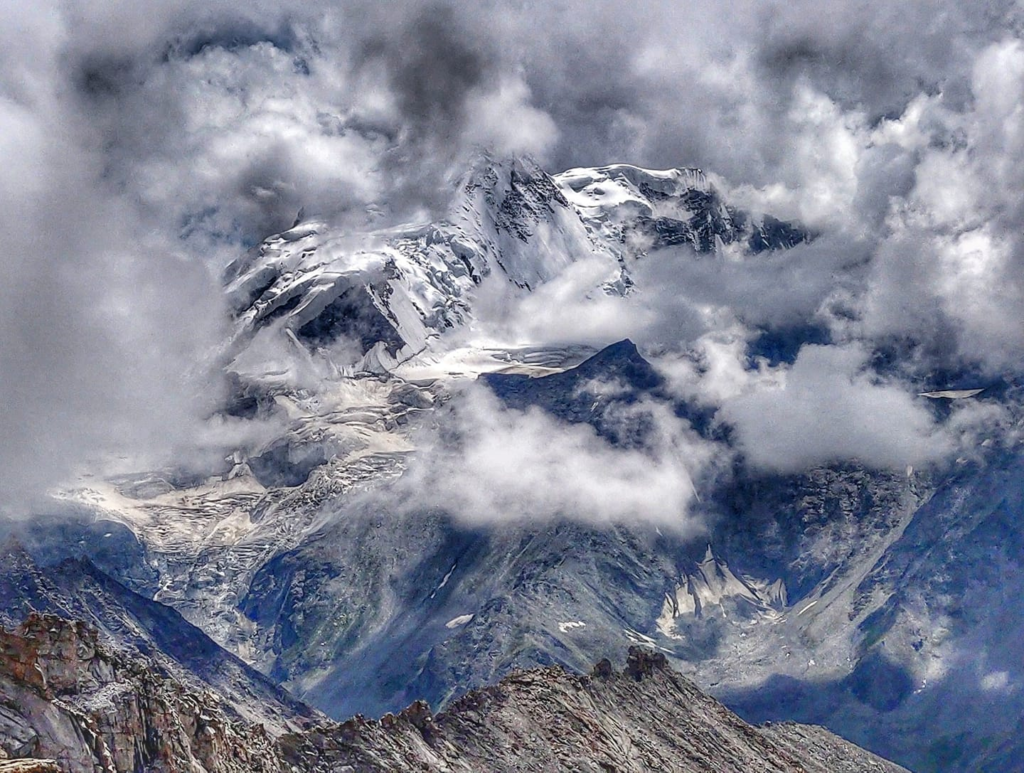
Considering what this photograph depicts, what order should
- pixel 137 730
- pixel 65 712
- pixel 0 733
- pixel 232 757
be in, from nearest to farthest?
pixel 0 733 → pixel 65 712 → pixel 137 730 → pixel 232 757

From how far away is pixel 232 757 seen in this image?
183 m

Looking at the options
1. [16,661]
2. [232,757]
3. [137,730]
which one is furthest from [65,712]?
[232,757]

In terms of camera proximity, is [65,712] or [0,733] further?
[65,712]

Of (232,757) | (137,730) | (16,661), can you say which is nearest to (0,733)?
(16,661)

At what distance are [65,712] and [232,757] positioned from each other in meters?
37.9

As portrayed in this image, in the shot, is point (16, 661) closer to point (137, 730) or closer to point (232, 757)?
point (137, 730)

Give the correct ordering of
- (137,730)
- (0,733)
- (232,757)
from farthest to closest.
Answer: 1. (232,757)
2. (137,730)
3. (0,733)

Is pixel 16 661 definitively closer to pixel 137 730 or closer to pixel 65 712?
pixel 65 712

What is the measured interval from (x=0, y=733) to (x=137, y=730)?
32.6 m

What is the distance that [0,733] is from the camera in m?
136

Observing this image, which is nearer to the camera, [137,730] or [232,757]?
[137,730]

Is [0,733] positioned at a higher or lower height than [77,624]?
lower

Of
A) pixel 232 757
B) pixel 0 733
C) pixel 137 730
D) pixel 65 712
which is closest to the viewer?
pixel 0 733

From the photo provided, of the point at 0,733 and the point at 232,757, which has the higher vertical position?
the point at 232,757
